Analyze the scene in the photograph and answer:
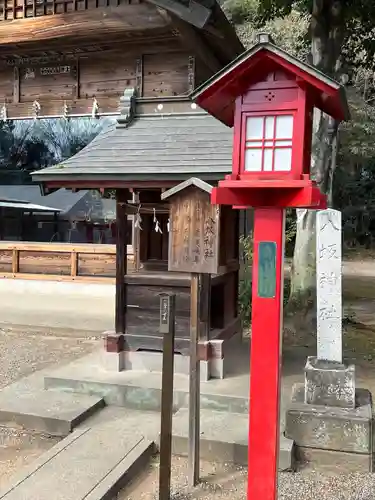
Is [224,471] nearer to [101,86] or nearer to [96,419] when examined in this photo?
[96,419]

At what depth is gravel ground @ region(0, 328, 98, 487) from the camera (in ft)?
14.8

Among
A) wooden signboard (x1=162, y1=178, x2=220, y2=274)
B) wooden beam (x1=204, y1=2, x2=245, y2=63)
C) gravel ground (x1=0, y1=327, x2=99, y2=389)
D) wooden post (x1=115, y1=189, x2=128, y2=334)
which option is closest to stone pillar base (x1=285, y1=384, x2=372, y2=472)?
wooden signboard (x1=162, y1=178, x2=220, y2=274)

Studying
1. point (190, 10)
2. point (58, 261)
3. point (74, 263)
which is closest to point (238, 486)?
point (190, 10)

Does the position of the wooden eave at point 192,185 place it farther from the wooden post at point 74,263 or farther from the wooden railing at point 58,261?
the wooden post at point 74,263

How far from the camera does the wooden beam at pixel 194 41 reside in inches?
303

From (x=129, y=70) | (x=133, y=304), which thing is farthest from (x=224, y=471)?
(x=129, y=70)

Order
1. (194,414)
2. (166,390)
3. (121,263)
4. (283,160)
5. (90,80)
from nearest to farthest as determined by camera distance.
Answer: (283,160)
(166,390)
(194,414)
(121,263)
(90,80)

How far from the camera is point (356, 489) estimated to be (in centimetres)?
393

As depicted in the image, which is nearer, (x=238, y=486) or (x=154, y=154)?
(x=238, y=486)

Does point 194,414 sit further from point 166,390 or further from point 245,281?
point 245,281

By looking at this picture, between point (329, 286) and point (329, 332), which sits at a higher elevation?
point (329, 286)

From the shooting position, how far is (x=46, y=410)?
200 inches

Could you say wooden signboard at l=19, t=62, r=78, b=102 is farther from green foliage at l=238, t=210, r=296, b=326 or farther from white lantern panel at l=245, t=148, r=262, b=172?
white lantern panel at l=245, t=148, r=262, b=172

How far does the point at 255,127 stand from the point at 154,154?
3053mm
